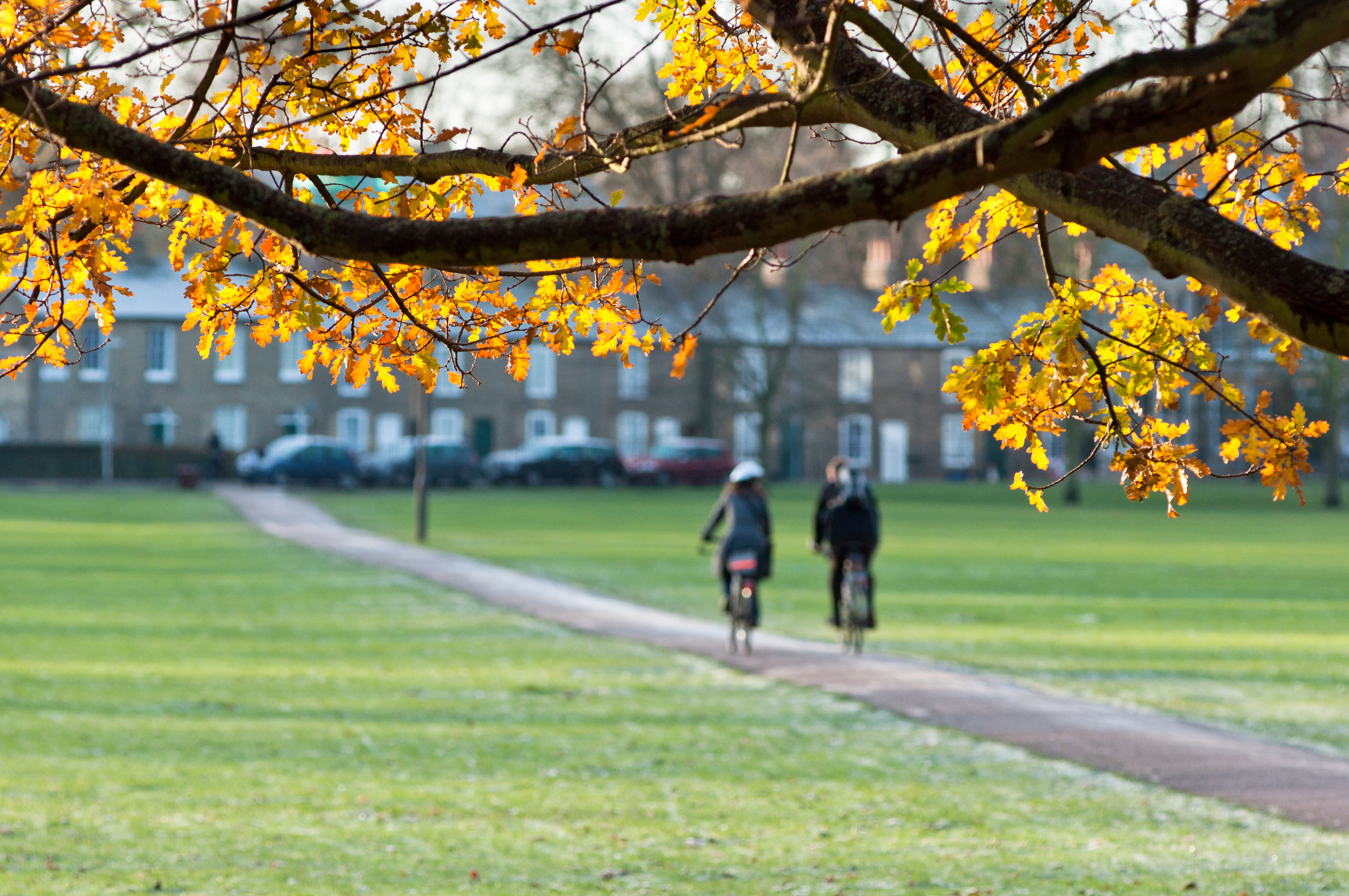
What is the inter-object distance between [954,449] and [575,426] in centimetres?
1747

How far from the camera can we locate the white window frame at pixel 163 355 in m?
61.1

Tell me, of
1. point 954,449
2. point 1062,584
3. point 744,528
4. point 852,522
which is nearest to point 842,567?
point 852,522

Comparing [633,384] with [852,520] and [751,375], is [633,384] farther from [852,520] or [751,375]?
[852,520]

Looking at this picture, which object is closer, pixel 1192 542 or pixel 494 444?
pixel 1192 542

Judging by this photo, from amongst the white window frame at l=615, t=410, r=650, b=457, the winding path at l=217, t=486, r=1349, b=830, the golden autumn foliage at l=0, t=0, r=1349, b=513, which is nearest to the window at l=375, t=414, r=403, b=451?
the white window frame at l=615, t=410, r=650, b=457

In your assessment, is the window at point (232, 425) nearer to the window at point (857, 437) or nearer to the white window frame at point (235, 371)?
the white window frame at point (235, 371)

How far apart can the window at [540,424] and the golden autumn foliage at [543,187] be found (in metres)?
60.3

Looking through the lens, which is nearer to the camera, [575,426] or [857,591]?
[857,591]

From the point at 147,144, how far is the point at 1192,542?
3053cm

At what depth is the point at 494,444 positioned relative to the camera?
64750 mm

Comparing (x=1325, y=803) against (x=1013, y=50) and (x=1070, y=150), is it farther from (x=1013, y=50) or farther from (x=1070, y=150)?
(x=1070, y=150)

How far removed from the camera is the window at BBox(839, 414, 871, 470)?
227ft

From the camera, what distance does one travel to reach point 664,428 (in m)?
67.4

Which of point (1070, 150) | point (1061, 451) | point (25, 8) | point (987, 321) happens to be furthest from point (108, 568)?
point (987, 321)
